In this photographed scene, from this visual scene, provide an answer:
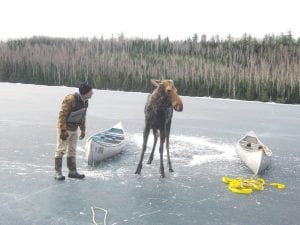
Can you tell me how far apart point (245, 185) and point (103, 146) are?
360cm

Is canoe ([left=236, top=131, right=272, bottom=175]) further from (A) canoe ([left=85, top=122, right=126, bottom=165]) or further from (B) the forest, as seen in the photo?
(B) the forest

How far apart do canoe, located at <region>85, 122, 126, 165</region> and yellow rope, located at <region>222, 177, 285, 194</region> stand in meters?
3.04

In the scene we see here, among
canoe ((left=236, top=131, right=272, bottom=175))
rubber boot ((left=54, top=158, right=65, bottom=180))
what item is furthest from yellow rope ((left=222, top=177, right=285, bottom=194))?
rubber boot ((left=54, top=158, right=65, bottom=180))

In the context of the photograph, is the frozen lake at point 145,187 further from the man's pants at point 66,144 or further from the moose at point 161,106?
the moose at point 161,106

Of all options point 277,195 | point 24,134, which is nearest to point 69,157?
point 277,195

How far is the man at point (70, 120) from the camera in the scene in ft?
27.4

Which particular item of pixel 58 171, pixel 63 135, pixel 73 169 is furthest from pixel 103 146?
pixel 63 135

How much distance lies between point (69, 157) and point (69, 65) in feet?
167

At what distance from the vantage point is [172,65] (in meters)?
53.1

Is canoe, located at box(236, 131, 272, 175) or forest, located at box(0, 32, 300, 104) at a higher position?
forest, located at box(0, 32, 300, 104)

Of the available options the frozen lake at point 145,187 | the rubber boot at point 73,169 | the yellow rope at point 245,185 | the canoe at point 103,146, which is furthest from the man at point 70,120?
the yellow rope at point 245,185

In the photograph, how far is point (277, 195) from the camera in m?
8.67

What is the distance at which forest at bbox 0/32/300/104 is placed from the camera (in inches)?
1690

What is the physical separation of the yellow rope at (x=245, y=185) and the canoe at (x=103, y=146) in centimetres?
304
